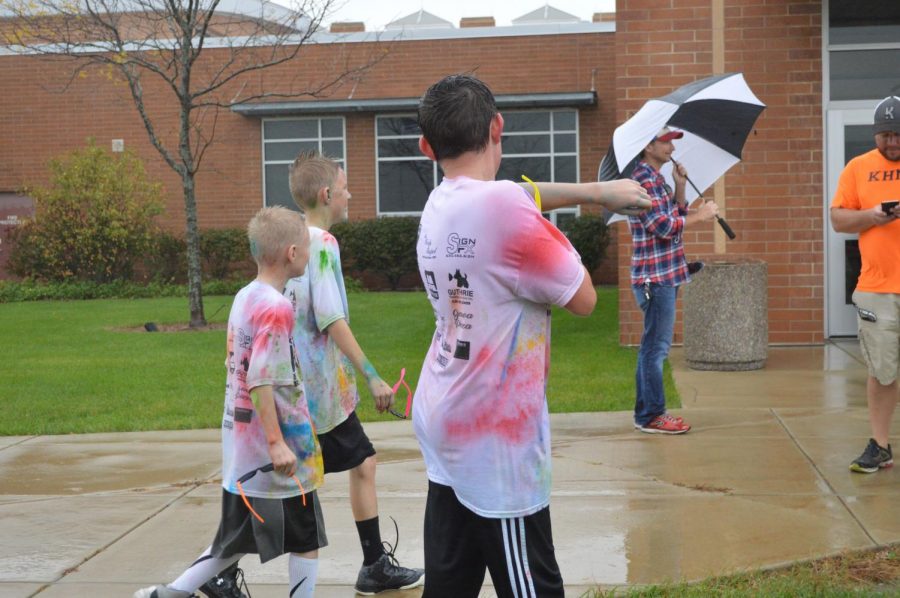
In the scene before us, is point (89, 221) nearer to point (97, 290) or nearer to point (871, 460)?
point (97, 290)

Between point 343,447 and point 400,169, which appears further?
point 400,169

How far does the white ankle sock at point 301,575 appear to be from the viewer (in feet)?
12.8

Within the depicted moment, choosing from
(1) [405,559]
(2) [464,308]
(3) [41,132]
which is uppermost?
(3) [41,132]

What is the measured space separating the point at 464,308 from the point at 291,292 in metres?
1.51

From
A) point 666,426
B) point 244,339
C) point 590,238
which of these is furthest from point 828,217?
point 590,238

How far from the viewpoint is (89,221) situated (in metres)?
22.6

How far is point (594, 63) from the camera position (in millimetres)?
23578

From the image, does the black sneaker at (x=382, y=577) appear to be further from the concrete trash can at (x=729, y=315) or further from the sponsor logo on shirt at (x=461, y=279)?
the concrete trash can at (x=729, y=315)

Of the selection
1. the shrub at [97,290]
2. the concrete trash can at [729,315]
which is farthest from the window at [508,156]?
the concrete trash can at [729,315]

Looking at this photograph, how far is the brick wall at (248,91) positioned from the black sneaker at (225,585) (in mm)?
19716

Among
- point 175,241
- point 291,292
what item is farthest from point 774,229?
point 175,241

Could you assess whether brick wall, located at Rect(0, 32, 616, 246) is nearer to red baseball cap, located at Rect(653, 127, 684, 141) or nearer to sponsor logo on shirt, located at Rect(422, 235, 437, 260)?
red baseball cap, located at Rect(653, 127, 684, 141)

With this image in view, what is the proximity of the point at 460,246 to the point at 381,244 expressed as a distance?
19785 millimetres

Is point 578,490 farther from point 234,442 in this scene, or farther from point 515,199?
point 515,199
